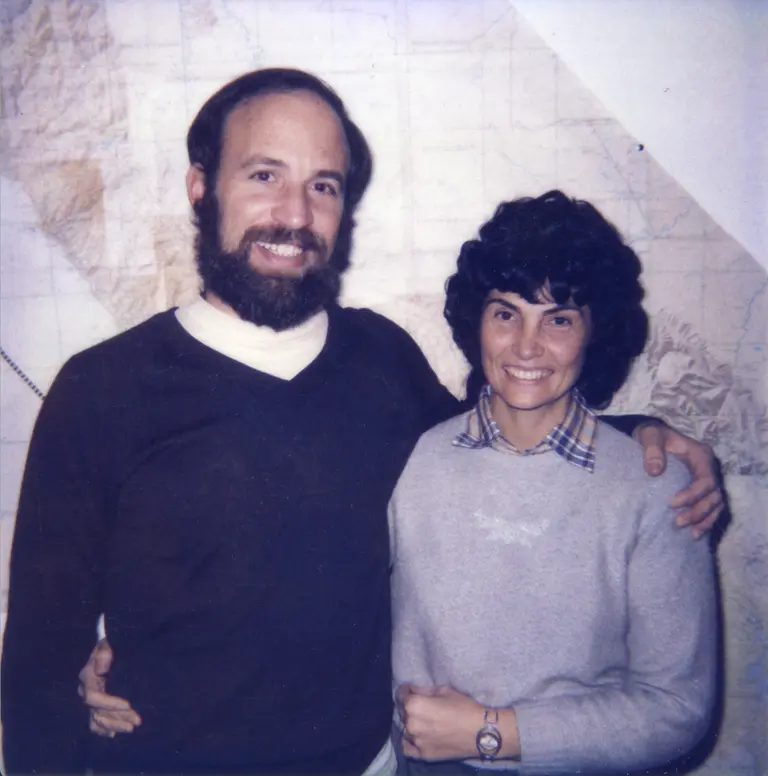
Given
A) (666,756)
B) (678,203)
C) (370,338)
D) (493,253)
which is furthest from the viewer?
(678,203)

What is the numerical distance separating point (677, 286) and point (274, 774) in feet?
5.05

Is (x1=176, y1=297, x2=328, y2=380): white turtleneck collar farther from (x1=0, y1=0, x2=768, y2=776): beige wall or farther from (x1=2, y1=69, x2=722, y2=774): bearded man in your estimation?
(x1=0, y1=0, x2=768, y2=776): beige wall

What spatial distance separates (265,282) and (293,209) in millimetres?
158

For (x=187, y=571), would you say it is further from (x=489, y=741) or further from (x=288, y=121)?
(x=288, y=121)

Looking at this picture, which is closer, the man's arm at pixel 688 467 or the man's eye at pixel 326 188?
the man's arm at pixel 688 467

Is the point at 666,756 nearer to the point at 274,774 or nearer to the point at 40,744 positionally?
the point at 274,774

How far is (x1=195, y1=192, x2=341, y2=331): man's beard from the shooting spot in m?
1.32

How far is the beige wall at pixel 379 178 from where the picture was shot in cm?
164

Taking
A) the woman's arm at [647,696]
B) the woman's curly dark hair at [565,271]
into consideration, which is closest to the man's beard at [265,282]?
the woman's curly dark hair at [565,271]

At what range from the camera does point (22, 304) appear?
175 centimetres

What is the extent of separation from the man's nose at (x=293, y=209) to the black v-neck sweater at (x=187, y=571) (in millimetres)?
308

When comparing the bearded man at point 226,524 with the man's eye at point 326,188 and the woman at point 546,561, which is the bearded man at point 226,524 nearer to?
the man's eye at point 326,188

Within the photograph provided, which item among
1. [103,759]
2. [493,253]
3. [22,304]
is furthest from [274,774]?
[22,304]

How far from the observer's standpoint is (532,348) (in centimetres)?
125
